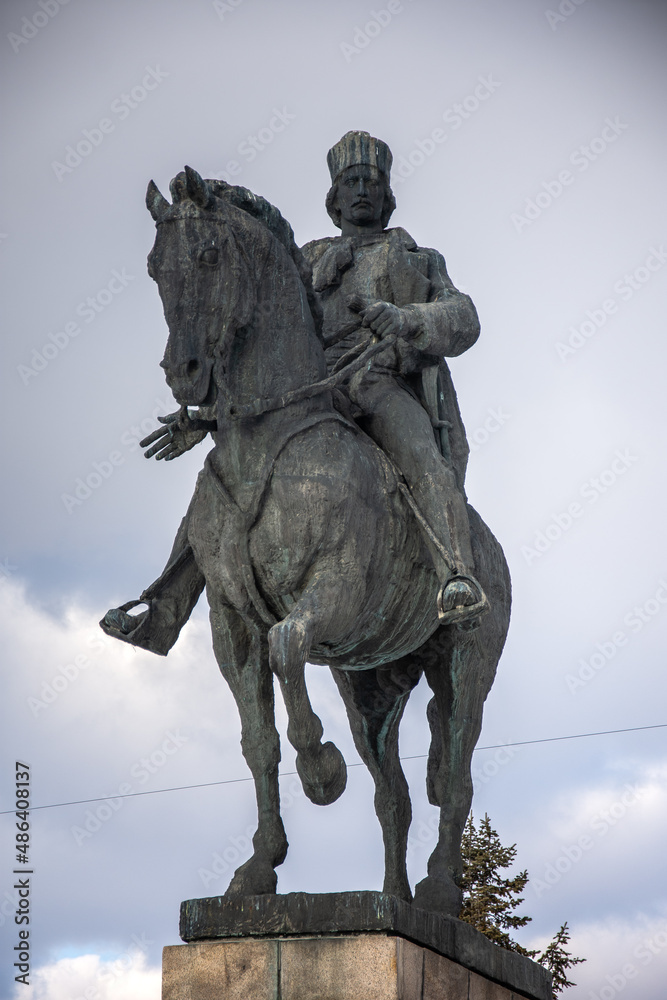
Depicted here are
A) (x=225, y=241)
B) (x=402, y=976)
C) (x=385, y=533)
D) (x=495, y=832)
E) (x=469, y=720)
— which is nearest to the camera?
(x=402, y=976)

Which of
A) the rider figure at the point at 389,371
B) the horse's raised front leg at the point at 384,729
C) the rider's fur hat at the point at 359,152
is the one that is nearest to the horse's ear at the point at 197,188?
the rider figure at the point at 389,371

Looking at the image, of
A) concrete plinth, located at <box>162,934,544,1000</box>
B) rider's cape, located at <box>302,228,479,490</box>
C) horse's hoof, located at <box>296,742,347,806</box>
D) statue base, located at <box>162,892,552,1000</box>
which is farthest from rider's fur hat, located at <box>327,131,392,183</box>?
concrete plinth, located at <box>162,934,544,1000</box>

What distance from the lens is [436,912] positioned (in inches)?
304

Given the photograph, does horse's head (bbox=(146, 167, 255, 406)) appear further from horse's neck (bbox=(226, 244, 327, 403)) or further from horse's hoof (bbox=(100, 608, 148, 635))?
horse's hoof (bbox=(100, 608, 148, 635))

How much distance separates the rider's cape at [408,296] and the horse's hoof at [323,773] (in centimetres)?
212

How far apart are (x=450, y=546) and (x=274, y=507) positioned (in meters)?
1.08

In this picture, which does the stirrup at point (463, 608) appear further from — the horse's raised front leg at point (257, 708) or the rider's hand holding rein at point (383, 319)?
the rider's hand holding rein at point (383, 319)

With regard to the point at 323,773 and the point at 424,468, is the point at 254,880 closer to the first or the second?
the point at 323,773

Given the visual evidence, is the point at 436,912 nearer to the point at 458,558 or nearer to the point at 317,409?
the point at 458,558

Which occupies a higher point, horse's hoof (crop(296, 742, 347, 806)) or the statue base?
horse's hoof (crop(296, 742, 347, 806))

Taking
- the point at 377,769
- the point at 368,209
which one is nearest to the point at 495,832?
the point at 377,769

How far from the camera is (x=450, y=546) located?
779 cm

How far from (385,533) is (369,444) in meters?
0.58

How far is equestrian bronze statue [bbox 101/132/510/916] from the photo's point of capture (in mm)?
7285
